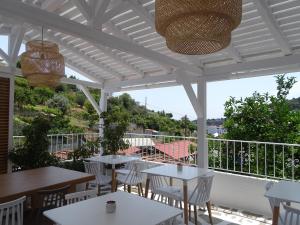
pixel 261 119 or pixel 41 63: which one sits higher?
pixel 41 63

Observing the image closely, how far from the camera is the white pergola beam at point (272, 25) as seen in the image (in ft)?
11.7

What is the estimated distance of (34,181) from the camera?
3.08 m

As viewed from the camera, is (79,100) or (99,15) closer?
(99,15)

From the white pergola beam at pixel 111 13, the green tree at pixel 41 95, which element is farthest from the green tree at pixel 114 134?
the green tree at pixel 41 95

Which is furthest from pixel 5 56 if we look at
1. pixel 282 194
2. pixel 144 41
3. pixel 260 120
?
pixel 260 120

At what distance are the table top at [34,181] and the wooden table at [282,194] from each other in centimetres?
213

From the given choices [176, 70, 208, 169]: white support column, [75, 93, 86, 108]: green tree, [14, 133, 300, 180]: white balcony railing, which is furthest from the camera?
[75, 93, 86, 108]: green tree

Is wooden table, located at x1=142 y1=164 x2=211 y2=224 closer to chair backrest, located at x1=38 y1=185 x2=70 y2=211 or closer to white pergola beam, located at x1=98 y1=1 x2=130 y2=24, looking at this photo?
chair backrest, located at x1=38 y1=185 x2=70 y2=211

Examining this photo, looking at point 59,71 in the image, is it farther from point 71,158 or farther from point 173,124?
point 173,124

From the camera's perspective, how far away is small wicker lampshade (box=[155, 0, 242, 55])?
1684mm

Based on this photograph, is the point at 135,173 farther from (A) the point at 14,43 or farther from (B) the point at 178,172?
(A) the point at 14,43

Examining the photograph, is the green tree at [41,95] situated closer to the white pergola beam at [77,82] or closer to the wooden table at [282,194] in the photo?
the white pergola beam at [77,82]

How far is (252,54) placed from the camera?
191 inches

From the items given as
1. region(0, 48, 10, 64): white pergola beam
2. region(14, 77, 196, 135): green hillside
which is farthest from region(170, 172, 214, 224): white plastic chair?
region(14, 77, 196, 135): green hillside
